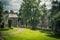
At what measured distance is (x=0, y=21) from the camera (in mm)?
78812

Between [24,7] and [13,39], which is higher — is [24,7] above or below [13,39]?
above

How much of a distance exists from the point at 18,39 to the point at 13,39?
1.27 m

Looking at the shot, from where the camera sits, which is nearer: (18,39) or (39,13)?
(18,39)

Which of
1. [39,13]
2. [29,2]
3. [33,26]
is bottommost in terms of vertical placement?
[33,26]

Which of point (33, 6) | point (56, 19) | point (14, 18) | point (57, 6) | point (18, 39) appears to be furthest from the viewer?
point (14, 18)

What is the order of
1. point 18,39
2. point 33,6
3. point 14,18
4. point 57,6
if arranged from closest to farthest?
1. point 18,39
2. point 57,6
3. point 33,6
4. point 14,18

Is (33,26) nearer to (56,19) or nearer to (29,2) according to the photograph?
(29,2)

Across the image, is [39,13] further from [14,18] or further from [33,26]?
[14,18]

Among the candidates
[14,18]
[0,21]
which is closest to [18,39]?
[0,21]

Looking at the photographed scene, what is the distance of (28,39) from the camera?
1551 inches

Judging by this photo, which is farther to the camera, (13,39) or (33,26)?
(33,26)

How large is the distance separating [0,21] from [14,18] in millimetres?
58982

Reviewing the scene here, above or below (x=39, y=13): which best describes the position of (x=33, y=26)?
below

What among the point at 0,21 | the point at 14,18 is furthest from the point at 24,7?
the point at 14,18
